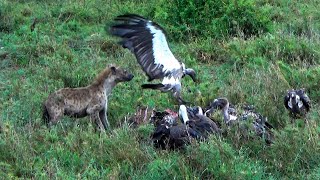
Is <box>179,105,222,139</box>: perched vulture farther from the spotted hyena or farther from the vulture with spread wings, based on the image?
the spotted hyena

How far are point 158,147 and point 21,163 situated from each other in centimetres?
139

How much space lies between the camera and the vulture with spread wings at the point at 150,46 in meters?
7.91

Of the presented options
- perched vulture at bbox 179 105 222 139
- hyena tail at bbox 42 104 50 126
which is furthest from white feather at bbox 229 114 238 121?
hyena tail at bbox 42 104 50 126

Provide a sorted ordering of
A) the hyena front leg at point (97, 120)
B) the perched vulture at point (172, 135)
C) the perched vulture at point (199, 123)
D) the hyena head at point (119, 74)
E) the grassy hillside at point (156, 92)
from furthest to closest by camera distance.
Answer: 1. the hyena head at point (119, 74)
2. the hyena front leg at point (97, 120)
3. the perched vulture at point (199, 123)
4. the perched vulture at point (172, 135)
5. the grassy hillside at point (156, 92)

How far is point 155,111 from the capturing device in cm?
826

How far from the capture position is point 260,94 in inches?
349

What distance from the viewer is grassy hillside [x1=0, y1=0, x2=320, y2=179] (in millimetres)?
6680

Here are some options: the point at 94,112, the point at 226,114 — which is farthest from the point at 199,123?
the point at 94,112

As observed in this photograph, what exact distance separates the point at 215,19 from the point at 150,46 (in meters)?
4.10

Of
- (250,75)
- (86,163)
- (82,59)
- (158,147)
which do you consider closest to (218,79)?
(250,75)

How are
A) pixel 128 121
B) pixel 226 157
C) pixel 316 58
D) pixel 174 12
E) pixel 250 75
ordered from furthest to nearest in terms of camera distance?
pixel 174 12
pixel 316 58
pixel 250 75
pixel 128 121
pixel 226 157

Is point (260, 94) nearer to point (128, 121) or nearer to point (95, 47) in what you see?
point (128, 121)

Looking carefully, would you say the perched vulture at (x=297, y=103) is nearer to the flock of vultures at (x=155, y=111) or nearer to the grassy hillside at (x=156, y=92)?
the flock of vultures at (x=155, y=111)

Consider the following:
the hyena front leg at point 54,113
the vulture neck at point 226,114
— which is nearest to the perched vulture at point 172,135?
the vulture neck at point 226,114
